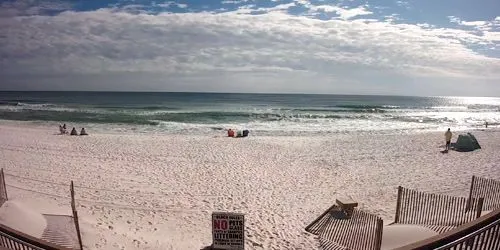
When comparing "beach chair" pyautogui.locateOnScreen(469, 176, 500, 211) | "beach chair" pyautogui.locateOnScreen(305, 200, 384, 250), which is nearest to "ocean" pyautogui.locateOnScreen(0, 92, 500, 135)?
"beach chair" pyautogui.locateOnScreen(469, 176, 500, 211)

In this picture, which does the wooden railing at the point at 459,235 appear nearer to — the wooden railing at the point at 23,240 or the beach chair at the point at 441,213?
the wooden railing at the point at 23,240

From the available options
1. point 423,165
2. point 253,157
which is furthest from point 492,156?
point 253,157

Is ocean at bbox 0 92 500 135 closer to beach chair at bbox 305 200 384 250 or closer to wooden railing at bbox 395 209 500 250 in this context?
beach chair at bbox 305 200 384 250

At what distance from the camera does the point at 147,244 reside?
870cm

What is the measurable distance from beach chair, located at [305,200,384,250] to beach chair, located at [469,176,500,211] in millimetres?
3230

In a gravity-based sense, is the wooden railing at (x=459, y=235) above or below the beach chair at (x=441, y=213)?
above

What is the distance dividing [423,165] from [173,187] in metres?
13.0

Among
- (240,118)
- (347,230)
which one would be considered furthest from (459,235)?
(240,118)

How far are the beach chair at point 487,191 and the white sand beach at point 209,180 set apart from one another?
2526 millimetres

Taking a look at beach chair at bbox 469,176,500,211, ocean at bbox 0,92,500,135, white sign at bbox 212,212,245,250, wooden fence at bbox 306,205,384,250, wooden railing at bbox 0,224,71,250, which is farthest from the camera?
ocean at bbox 0,92,500,135

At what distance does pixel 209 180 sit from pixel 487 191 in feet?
32.6

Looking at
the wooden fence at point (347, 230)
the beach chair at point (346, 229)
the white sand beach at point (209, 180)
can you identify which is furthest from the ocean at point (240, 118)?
the wooden fence at point (347, 230)

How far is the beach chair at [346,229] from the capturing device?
26.0ft

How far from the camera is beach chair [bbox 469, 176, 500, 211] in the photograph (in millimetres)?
9695
